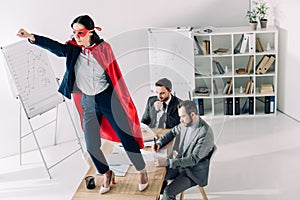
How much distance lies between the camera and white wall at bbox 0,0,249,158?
4797 mm

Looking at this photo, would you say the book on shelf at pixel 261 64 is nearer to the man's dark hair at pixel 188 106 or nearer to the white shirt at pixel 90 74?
the man's dark hair at pixel 188 106

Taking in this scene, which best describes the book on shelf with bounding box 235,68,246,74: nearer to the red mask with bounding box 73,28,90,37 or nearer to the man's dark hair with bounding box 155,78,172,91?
the man's dark hair with bounding box 155,78,172,91

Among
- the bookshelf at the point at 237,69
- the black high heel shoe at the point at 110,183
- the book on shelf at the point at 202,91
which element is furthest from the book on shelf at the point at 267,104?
the black high heel shoe at the point at 110,183

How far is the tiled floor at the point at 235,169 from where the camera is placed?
375 centimetres

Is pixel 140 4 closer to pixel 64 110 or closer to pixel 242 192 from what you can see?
pixel 64 110

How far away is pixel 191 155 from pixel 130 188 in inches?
17.6

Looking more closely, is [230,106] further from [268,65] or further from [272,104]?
[268,65]

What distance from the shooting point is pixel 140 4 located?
5.19 m

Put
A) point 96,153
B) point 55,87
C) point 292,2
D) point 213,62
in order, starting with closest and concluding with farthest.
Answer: point 96,153
point 55,87
point 292,2
point 213,62

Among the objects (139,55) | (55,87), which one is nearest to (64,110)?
(55,87)

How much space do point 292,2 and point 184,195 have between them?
104 inches

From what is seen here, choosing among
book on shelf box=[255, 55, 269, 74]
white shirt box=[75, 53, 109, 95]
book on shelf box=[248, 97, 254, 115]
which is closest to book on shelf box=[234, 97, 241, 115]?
book on shelf box=[248, 97, 254, 115]

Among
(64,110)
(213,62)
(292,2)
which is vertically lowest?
(64,110)

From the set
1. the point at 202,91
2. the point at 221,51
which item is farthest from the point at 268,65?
the point at 202,91
